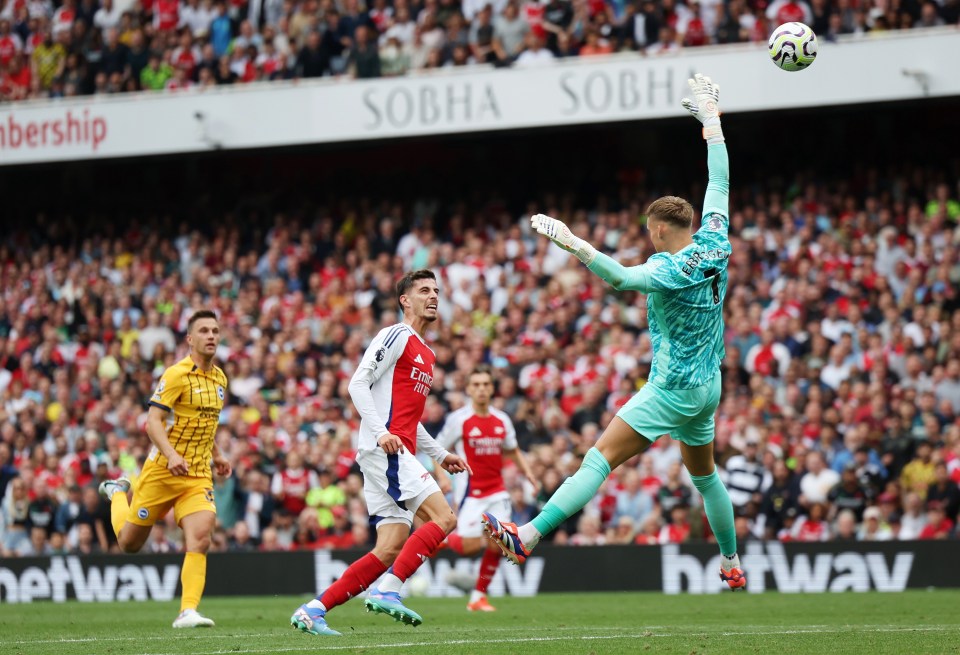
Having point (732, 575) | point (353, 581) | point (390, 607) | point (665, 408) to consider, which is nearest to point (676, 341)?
point (665, 408)

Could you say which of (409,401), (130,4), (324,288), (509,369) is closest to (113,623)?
(409,401)

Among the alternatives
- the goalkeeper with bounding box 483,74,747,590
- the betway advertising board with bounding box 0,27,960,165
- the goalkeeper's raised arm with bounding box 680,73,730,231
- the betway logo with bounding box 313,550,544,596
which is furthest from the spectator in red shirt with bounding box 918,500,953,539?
the goalkeeper's raised arm with bounding box 680,73,730,231

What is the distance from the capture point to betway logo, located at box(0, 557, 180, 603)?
1697 centimetres

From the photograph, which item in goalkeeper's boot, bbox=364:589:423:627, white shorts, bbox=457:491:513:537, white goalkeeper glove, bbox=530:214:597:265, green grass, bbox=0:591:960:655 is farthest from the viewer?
white shorts, bbox=457:491:513:537

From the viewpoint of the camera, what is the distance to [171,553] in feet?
55.6

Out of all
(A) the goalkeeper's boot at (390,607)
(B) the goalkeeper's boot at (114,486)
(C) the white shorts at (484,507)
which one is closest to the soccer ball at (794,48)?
(A) the goalkeeper's boot at (390,607)

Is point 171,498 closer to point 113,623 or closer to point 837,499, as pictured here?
point 113,623

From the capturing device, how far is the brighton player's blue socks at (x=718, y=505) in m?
8.98

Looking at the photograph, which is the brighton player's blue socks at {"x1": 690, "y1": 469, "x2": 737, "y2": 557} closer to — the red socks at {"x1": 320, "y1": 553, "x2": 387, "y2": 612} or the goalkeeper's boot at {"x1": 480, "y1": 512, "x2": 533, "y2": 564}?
the goalkeeper's boot at {"x1": 480, "y1": 512, "x2": 533, "y2": 564}

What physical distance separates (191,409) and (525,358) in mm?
8608

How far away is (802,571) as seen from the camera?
15.1 m

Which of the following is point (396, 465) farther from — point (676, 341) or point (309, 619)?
point (676, 341)

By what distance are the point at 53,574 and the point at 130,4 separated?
36.6 feet

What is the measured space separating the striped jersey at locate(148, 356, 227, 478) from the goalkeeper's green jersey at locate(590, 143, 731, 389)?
388 cm
